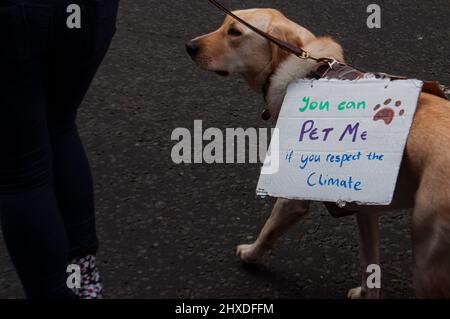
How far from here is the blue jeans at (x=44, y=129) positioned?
5.90ft

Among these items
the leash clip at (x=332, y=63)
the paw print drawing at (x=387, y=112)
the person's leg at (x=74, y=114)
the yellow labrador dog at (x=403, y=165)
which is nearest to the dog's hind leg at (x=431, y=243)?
the yellow labrador dog at (x=403, y=165)

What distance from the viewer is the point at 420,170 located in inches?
85.3

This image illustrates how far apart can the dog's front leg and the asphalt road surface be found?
0.09 metres

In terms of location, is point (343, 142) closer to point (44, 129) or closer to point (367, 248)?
point (367, 248)

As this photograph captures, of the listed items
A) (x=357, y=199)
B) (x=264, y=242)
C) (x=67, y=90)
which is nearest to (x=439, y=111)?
(x=357, y=199)

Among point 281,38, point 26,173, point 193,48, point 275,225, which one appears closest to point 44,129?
point 26,173

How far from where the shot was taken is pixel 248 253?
286cm

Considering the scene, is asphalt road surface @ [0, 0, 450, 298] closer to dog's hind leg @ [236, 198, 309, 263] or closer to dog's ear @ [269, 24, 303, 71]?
dog's hind leg @ [236, 198, 309, 263]

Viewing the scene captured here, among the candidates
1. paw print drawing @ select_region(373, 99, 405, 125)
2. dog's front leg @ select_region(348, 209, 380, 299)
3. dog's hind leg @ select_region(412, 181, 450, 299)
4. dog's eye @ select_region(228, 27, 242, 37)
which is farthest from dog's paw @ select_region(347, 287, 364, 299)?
dog's eye @ select_region(228, 27, 242, 37)

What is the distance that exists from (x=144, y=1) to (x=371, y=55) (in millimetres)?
1752

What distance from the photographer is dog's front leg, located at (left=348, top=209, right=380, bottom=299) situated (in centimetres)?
270

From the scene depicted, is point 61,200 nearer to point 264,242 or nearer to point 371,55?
point 264,242

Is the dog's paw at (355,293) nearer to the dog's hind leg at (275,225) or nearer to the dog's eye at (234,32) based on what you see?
the dog's hind leg at (275,225)

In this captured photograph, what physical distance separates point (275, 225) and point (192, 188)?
27.4 inches
